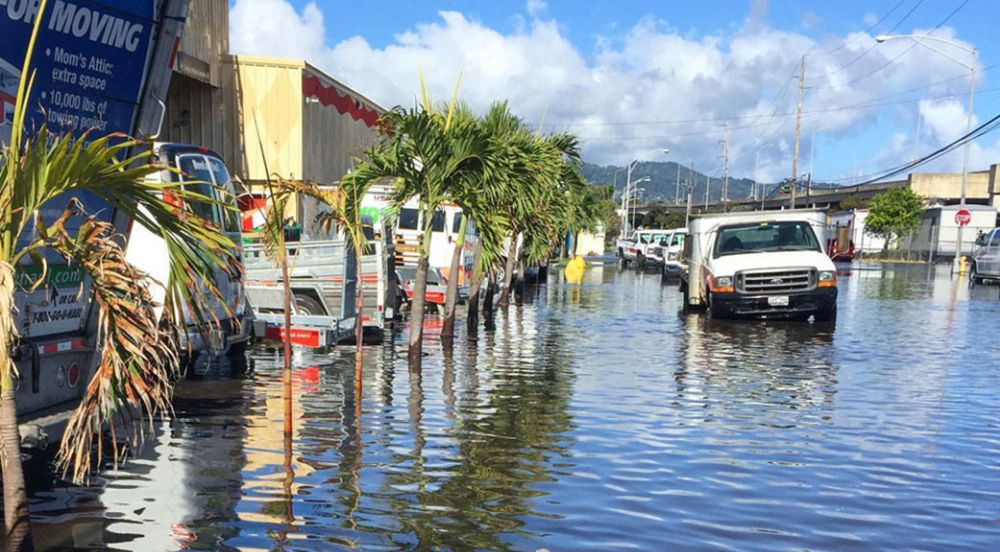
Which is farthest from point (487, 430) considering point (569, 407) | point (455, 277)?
point (455, 277)

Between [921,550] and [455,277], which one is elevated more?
[455,277]

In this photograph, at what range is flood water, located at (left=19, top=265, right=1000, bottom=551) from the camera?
595 centimetres

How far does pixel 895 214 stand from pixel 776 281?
204 feet

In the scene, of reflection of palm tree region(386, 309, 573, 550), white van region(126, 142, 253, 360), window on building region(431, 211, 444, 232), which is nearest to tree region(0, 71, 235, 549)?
reflection of palm tree region(386, 309, 573, 550)

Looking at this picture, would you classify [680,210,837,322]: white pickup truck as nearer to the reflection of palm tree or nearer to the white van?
the reflection of palm tree

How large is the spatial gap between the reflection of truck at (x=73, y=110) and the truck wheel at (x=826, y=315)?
1464 centimetres

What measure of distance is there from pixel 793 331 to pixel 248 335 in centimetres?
1040

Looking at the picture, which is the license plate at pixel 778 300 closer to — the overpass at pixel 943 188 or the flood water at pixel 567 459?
the flood water at pixel 567 459

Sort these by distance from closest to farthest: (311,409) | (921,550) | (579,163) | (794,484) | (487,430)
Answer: (921,550) → (794,484) → (487,430) → (311,409) → (579,163)

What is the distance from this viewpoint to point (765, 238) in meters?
19.8

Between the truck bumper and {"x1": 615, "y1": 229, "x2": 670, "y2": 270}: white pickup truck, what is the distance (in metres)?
33.2

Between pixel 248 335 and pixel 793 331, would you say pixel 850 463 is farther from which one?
pixel 793 331

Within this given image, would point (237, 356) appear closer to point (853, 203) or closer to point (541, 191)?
point (541, 191)

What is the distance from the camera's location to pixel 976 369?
13305 mm
